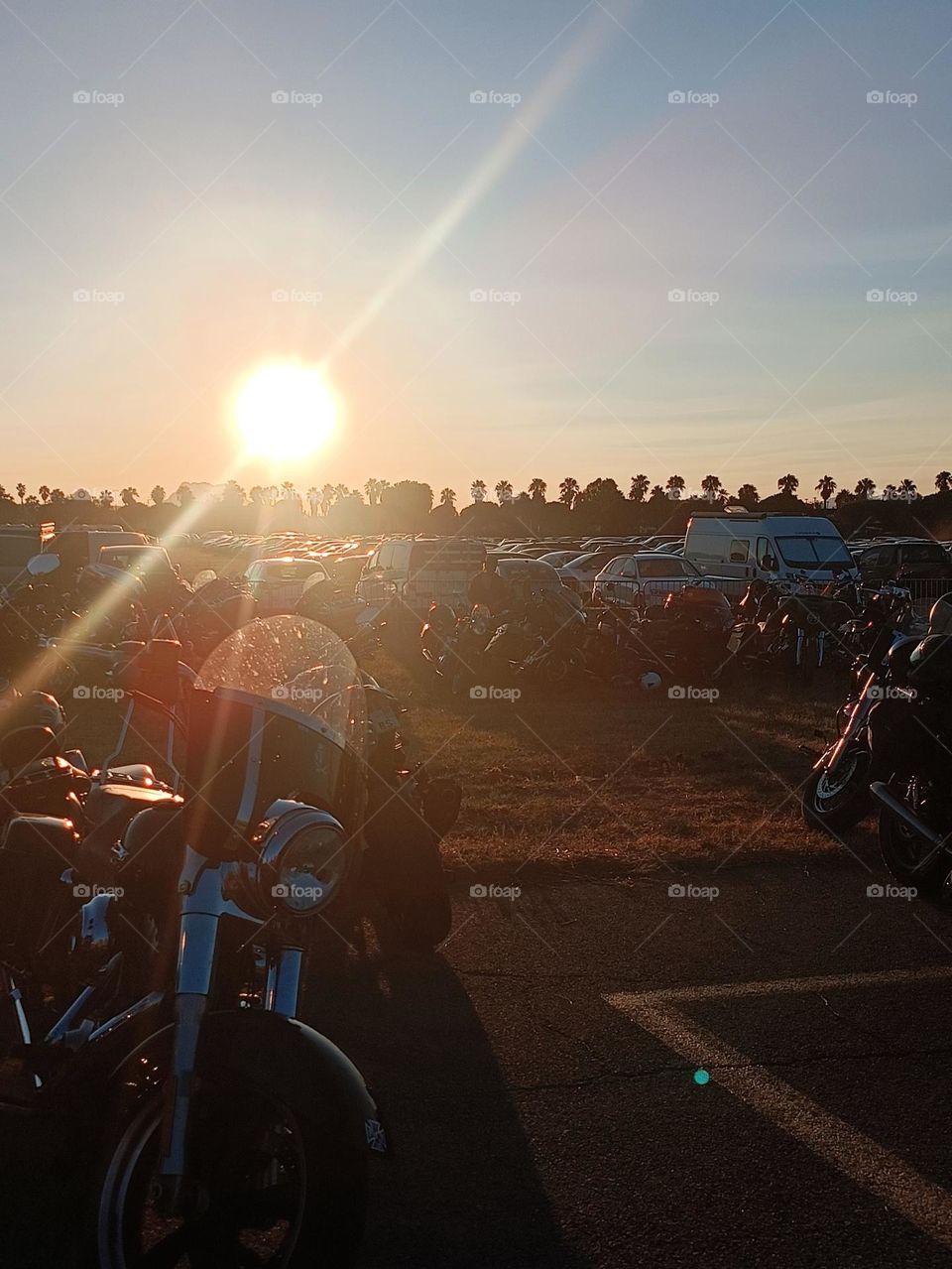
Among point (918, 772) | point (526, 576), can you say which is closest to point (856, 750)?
point (918, 772)

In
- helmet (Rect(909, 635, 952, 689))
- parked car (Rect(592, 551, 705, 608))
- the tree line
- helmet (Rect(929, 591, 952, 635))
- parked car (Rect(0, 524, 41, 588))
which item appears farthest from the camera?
the tree line

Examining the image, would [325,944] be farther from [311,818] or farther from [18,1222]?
[311,818]

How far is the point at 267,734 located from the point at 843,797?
5534mm

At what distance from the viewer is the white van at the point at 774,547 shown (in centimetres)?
2409

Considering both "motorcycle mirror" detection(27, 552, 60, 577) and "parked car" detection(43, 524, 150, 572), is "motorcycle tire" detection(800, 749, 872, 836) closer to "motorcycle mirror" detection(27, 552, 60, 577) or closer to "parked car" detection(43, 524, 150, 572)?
"motorcycle mirror" detection(27, 552, 60, 577)

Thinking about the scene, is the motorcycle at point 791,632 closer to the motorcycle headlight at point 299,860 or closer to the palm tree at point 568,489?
the motorcycle headlight at point 299,860

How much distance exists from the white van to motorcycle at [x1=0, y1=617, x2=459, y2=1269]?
68.3 ft

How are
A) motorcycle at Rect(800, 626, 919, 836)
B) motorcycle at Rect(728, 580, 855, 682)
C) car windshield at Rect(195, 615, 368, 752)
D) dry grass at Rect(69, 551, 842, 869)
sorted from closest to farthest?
car windshield at Rect(195, 615, 368, 752) → motorcycle at Rect(800, 626, 919, 836) → dry grass at Rect(69, 551, 842, 869) → motorcycle at Rect(728, 580, 855, 682)

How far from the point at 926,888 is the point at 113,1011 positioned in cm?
463

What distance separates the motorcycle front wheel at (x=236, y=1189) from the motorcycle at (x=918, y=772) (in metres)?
4.47

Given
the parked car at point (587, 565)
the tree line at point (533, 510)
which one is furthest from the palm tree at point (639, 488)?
the parked car at point (587, 565)

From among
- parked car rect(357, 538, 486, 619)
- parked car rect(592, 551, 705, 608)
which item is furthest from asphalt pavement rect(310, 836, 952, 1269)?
parked car rect(592, 551, 705, 608)

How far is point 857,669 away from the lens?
26.2ft

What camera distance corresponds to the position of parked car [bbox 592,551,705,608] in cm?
2239
